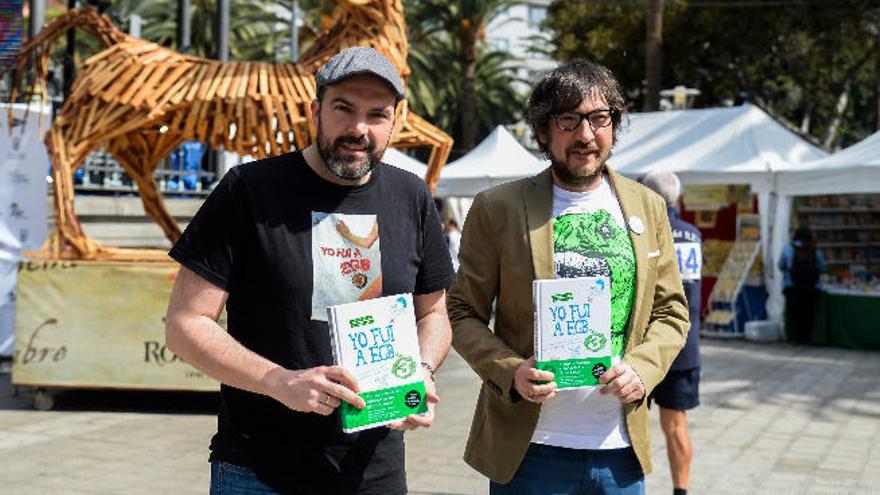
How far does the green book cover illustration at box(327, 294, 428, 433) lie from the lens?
2291 millimetres

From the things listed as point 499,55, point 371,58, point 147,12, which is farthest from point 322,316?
point 499,55

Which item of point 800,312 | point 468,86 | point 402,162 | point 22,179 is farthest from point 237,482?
point 468,86

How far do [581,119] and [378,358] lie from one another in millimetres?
941

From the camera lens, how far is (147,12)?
93.3ft

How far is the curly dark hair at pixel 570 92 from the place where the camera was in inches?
113

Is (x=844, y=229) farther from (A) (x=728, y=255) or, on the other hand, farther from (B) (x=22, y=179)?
(B) (x=22, y=179)

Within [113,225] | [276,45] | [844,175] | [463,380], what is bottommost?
[463,380]

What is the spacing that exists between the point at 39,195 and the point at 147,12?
63.6 ft

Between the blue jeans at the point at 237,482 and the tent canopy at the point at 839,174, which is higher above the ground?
the tent canopy at the point at 839,174

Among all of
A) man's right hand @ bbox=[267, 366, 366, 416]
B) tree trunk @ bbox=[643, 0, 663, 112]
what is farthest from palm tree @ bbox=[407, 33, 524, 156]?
man's right hand @ bbox=[267, 366, 366, 416]

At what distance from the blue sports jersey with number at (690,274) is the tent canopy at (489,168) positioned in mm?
10304

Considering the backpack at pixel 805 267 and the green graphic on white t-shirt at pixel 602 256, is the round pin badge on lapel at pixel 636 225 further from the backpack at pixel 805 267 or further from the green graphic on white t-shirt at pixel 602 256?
the backpack at pixel 805 267

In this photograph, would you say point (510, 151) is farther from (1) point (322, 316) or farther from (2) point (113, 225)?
(1) point (322, 316)

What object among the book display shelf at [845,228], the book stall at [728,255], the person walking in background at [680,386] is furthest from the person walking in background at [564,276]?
the book display shelf at [845,228]
